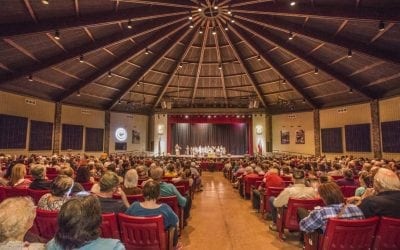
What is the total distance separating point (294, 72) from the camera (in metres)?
15.8

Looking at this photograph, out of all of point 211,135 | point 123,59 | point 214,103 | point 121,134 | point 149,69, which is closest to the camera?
point 123,59

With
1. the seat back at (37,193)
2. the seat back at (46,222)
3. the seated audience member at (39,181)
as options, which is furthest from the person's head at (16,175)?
the seat back at (46,222)

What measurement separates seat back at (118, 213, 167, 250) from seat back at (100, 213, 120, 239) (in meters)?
0.07

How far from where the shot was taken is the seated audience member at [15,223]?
1.67 m

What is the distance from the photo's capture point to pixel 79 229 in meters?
1.66

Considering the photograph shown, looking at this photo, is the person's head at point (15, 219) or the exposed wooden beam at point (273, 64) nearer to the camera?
the person's head at point (15, 219)

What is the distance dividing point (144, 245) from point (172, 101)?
18707 mm

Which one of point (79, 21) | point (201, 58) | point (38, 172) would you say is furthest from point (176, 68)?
point (38, 172)

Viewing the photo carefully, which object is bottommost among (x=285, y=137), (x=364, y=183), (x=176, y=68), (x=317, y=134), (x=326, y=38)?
(x=364, y=183)

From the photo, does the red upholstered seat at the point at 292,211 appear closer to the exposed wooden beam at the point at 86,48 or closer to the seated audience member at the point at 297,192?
the seated audience member at the point at 297,192

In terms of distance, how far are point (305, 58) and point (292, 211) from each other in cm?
1032

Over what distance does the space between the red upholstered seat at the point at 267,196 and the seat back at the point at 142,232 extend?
10.5 ft

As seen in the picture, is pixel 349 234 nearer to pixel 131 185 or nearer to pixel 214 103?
pixel 131 185

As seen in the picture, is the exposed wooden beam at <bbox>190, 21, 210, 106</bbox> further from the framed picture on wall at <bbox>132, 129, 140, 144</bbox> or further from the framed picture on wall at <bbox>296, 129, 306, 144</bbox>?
the framed picture on wall at <bbox>296, 129, 306, 144</bbox>
